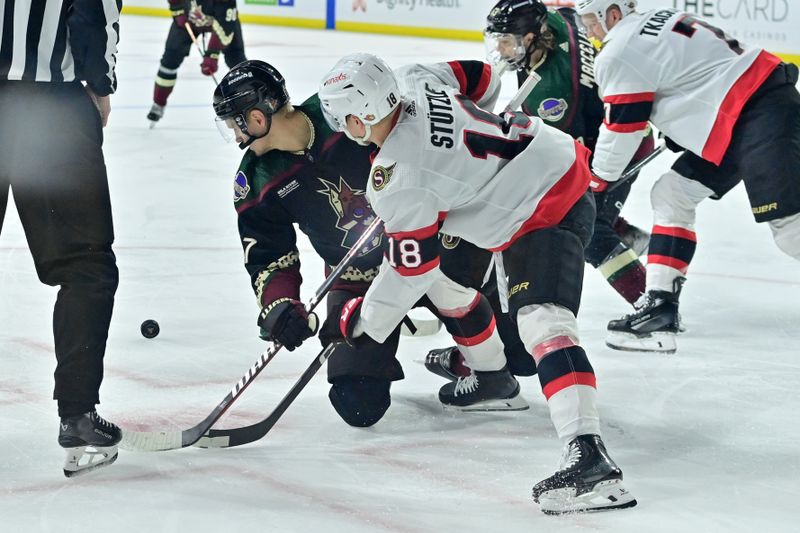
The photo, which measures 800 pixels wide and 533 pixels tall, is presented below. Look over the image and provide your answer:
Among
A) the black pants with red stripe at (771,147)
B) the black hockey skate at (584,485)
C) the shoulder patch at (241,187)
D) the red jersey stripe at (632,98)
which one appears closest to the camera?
the black hockey skate at (584,485)

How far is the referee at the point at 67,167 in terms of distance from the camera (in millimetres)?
2369

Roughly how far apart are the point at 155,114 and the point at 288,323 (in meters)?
4.85

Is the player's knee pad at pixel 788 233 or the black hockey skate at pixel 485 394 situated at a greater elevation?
the player's knee pad at pixel 788 233

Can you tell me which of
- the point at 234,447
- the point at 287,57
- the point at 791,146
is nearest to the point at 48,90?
the point at 234,447

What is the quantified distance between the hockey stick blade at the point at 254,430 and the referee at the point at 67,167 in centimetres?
28

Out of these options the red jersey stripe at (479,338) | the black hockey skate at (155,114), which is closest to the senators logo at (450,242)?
the red jersey stripe at (479,338)

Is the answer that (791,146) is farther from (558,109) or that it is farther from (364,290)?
(364,290)

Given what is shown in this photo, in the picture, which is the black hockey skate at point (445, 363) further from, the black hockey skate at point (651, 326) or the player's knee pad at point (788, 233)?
the player's knee pad at point (788, 233)

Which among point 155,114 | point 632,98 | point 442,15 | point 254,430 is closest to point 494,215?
point 254,430

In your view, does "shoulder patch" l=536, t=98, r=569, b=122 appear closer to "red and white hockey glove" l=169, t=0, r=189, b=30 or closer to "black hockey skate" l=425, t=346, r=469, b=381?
"black hockey skate" l=425, t=346, r=469, b=381

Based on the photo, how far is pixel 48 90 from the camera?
2.39 metres

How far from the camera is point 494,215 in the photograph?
2.53 metres

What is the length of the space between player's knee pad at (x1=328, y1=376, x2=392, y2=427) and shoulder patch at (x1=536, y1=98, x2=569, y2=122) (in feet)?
3.58

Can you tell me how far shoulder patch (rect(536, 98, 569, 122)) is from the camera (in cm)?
362
